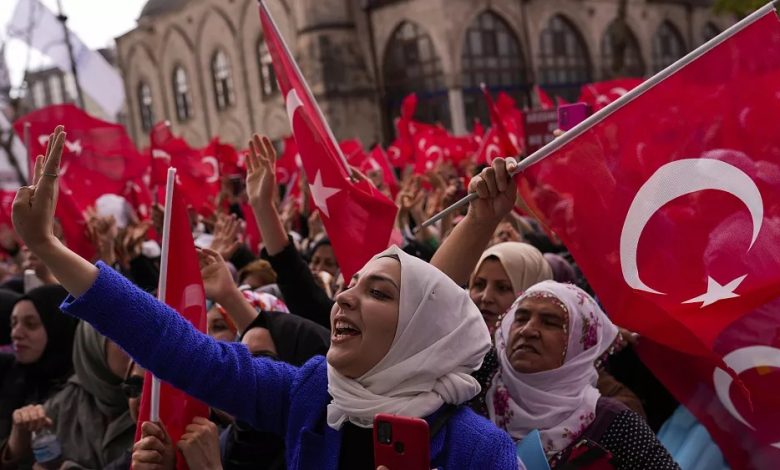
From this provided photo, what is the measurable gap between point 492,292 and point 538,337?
31.3 inches

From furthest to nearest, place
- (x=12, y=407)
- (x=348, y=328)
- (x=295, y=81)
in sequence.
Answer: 1. (x=12, y=407)
2. (x=295, y=81)
3. (x=348, y=328)

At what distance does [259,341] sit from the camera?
2998mm

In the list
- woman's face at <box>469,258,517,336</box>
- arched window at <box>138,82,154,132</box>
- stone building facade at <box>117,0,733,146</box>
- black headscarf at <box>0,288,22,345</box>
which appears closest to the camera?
woman's face at <box>469,258,517,336</box>

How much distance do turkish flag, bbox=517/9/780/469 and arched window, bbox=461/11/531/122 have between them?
82.3 feet

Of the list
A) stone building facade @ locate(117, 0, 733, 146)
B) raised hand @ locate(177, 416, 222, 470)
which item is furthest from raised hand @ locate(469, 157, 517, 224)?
stone building facade @ locate(117, 0, 733, 146)

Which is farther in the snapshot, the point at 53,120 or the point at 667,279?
the point at 53,120

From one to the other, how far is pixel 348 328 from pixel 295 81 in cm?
195

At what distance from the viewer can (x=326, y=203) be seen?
3.55 m

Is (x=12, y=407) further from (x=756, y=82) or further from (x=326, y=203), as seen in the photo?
(x=756, y=82)

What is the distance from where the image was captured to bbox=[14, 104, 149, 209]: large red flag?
24.1 feet

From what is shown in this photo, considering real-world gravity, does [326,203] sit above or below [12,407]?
above

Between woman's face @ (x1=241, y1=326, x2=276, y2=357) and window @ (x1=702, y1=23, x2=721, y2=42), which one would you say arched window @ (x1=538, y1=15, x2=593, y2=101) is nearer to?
window @ (x1=702, y1=23, x2=721, y2=42)

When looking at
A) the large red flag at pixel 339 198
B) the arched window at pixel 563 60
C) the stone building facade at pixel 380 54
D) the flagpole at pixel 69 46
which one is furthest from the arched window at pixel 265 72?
the large red flag at pixel 339 198

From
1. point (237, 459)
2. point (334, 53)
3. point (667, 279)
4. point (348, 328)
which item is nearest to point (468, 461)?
point (348, 328)
